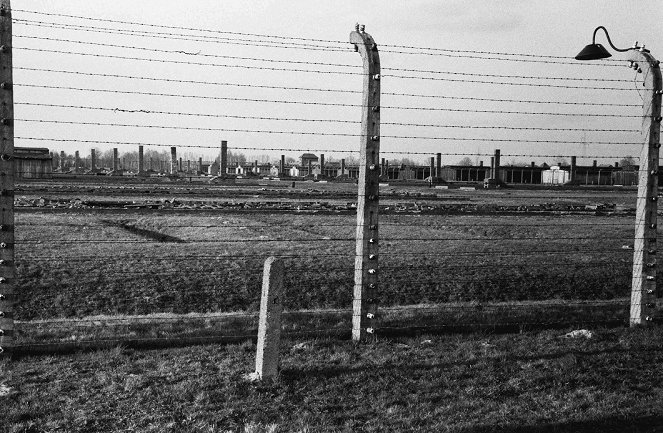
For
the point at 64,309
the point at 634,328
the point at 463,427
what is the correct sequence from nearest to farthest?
the point at 463,427
the point at 634,328
the point at 64,309

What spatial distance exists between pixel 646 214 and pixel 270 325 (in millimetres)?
4955

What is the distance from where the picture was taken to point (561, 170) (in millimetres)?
78188

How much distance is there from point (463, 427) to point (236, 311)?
19.5 feet

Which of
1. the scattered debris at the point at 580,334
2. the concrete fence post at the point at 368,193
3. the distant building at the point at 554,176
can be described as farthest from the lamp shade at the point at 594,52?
the distant building at the point at 554,176

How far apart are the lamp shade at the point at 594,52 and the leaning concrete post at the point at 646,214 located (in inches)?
26.8

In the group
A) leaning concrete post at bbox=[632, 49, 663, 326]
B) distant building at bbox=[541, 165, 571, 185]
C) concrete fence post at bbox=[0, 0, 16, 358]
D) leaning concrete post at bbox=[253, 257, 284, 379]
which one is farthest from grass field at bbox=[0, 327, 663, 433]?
distant building at bbox=[541, 165, 571, 185]

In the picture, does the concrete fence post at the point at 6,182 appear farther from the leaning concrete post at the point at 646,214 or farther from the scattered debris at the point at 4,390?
the leaning concrete post at the point at 646,214

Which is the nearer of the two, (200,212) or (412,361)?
(412,361)

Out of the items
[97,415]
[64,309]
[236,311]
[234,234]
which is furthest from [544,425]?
[234,234]

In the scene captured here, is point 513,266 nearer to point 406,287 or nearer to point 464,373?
point 406,287

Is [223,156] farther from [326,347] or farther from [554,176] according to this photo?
[554,176]

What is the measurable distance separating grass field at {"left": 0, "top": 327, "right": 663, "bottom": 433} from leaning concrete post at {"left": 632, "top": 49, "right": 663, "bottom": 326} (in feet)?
3.87

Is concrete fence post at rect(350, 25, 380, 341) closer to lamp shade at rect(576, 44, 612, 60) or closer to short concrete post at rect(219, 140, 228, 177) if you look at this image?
short concrete post at rect(219, 140, 228, 177)

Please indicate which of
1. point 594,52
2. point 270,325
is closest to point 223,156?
point 594,52
